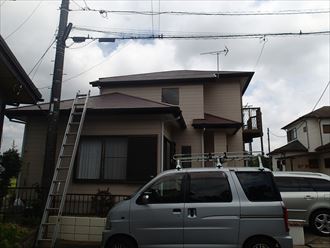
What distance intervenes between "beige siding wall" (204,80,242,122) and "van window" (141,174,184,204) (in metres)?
12.0

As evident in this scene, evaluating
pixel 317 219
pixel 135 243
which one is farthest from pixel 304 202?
pixel 135 243

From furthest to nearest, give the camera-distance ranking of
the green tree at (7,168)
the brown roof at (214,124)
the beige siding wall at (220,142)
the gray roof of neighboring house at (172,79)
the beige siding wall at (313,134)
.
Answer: the beige siding wall at (313,134), the gray roof of neighboring house at (172,79), the beige siding wall at (220,142), the brown roof at (214,124), the green tree at (7,168)

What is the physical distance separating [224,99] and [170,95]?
3.23 m

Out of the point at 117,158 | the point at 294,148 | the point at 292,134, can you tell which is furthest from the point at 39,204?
the point at 292,134

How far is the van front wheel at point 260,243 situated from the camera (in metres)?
5.99

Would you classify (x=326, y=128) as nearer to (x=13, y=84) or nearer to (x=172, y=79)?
(x=172, y=79)

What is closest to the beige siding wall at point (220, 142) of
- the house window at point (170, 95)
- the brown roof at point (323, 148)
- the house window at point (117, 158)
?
the house window at point (170, 95)

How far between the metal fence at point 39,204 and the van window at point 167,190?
3.10 m

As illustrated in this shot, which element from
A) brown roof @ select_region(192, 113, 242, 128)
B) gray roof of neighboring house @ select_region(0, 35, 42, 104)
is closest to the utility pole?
gray roof of neighboring house @ select_region(0, 35, 42, 104)

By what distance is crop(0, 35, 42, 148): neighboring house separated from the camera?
654 centimetres

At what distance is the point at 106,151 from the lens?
36.4 feet

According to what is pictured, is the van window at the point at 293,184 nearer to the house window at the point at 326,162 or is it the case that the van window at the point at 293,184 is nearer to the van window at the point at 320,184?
the van window at the point at 320,184

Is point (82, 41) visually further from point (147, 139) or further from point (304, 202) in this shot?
point (304, 202)

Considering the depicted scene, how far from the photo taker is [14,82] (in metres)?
7.61
